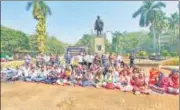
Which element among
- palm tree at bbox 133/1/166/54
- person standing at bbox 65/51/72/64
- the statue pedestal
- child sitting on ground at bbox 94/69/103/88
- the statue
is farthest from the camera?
palm tree at bbox 133/1/166/54

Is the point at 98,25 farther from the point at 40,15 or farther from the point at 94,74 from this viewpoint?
the point at 94,74

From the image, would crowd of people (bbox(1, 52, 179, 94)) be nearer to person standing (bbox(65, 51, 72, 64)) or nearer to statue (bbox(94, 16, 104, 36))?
person standing (bbox(65, 51, 72, 64))

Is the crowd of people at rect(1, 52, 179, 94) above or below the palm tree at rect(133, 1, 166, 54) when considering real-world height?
below

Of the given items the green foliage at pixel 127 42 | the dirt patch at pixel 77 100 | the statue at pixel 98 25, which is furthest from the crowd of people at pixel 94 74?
the green foliage at pixel 127 42

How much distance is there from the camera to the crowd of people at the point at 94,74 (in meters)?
12.0

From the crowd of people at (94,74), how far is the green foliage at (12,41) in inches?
404

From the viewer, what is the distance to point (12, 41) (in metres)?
27.0

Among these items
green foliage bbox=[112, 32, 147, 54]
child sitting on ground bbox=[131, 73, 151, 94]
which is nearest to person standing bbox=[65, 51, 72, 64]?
child sitting on ground bbox=[131, 73, 151, 94]

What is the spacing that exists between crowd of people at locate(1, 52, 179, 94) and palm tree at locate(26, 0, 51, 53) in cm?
236

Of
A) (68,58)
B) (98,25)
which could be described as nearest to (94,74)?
(68,58)

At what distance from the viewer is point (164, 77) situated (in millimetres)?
12180

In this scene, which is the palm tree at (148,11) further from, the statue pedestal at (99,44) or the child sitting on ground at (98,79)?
the child sitting on ground at (98,79)

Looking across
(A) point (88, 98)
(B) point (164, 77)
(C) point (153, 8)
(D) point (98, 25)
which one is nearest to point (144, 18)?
(C) point (153, 8)

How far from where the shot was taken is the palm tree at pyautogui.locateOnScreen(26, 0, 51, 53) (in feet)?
55.7
